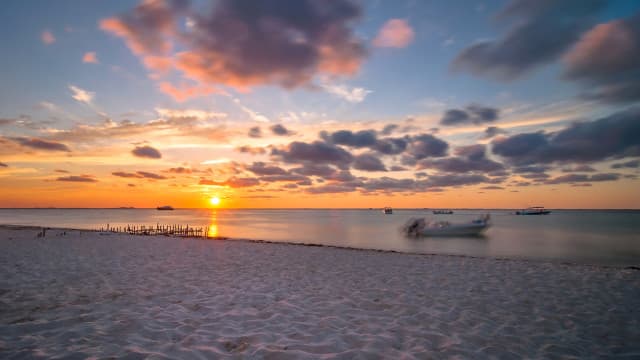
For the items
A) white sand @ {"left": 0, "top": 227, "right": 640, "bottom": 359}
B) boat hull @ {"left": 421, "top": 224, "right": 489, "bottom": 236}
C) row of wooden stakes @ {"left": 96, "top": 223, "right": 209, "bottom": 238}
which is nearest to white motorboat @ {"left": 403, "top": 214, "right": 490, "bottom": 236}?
boat hull @ {"left": 421, "top": 224, "right": 489, "bottom": 236}

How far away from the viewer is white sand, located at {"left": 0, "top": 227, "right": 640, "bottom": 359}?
575 cm

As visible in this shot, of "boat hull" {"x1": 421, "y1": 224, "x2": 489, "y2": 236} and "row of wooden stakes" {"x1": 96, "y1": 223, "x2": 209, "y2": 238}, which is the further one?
"boat hull" {"x1": 421, "y1": 224, "x2": 489, "y2": 236}

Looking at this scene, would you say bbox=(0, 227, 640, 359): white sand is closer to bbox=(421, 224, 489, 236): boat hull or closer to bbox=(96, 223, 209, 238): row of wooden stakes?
bbox=(96, 223, 209, 238): row of wooden stakes

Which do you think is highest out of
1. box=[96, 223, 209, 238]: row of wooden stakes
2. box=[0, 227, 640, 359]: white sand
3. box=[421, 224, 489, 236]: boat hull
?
box=[0, 227, 640, 359]: white sand

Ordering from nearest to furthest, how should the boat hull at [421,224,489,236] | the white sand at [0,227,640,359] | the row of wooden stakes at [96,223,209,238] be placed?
the white sand at [0,227,640,359] → the row of wooden stakes at [96,223,209,238] → the boat hull at [421,224,489,236]

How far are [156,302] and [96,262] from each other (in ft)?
28.3

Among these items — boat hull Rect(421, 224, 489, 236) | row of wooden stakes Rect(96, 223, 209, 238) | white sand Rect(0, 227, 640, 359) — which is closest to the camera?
white sand Rect(0, 227, 640, 359)

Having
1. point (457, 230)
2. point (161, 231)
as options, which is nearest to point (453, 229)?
point (457, 230)

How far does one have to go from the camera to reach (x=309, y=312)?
788 cm

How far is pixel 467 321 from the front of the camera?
7.45 m

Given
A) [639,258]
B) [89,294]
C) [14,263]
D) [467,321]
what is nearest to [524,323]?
[467,321]

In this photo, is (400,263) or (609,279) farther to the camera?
(400,263)

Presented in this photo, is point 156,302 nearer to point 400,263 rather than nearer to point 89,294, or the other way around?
point 89,294

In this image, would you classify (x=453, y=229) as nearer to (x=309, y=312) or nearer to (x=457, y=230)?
(x=457, y=230)
